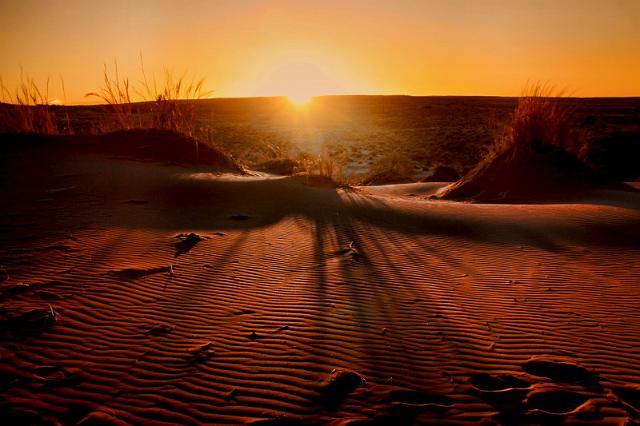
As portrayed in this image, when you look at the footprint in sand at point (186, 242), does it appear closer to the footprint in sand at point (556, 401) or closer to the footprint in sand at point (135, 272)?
the footprint in sand at point (135, 272)

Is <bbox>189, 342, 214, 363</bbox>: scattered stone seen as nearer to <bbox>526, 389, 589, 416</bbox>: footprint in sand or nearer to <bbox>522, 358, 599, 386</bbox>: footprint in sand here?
<bbox>526, 389, 589, 416</bbox>: footprint in sand

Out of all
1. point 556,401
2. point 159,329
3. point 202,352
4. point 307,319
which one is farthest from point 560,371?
point 159,329

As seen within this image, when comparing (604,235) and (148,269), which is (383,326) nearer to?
(148,269)

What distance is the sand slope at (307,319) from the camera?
251cm

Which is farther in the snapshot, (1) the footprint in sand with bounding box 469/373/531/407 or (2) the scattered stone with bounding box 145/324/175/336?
(2) the scattered stone with bounding box 145/324/175/336

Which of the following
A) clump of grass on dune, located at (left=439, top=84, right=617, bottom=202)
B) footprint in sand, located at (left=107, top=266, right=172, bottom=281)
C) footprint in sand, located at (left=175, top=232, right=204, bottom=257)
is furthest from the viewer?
clump of grass on dune, located at (left=439, top=84, right=617, bottom=202)

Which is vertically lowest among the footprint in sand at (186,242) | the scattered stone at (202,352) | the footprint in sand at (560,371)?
the footprint in sand at (560,371)

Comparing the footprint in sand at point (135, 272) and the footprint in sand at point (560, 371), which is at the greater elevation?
the footprint in sand at point (135, 272)

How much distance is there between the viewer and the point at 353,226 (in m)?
6.54

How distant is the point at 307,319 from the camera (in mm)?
3453

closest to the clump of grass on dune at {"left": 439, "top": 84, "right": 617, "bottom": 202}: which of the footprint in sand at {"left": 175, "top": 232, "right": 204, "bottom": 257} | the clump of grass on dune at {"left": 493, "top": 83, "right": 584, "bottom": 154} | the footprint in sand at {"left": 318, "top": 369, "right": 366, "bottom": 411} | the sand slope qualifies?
the clump of grass on dune at {"left": 493, "top": 83, "right": 584, "bottom": 154}

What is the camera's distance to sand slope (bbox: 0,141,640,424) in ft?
8.24

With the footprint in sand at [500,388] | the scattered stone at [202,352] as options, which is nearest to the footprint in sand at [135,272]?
the scattered stone at [202,352]

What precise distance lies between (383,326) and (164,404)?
5.46 ft
